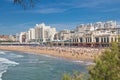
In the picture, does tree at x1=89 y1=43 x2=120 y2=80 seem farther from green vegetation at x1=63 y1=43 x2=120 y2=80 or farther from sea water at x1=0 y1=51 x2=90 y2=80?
sea water at x1=0 y1=51 x2=90 y2=80

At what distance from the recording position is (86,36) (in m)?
115

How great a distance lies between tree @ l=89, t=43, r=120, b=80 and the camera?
9938 mm

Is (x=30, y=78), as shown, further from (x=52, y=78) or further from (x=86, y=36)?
(x=86, y=36)

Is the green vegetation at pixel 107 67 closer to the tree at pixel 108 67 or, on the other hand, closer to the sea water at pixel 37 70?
the tree at pixel 108 67

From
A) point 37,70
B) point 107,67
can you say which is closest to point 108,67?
point 107,67

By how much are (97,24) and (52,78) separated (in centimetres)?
15008

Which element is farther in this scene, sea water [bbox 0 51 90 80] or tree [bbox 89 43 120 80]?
sea water [bbox 0 51 90 80]

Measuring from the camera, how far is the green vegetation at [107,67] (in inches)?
391

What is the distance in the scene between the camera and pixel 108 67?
1016 centimetres

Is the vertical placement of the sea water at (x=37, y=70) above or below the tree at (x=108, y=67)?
below

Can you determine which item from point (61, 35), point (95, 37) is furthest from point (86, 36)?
point (61, 35)

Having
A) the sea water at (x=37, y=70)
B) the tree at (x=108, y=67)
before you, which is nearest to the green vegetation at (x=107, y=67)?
the tree at (x=108, y=67)

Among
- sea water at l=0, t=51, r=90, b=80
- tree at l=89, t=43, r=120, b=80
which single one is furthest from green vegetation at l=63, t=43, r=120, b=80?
sea water at l=0, t=51, r=90, b=80

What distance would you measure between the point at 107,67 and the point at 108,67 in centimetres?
8
